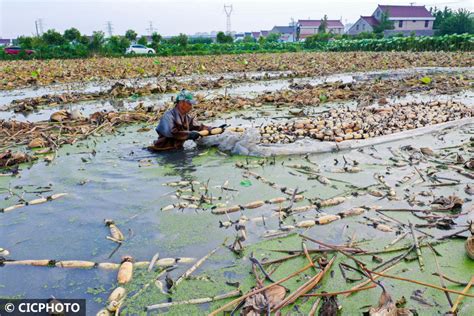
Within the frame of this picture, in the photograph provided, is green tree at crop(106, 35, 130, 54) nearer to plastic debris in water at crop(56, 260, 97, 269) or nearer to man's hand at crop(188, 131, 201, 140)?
man's hand at crop(188, 131, 201, 140)

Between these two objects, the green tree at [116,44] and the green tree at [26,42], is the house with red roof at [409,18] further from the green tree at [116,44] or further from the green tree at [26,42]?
the green tree at [26,42]

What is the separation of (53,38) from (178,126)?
94.7 feet

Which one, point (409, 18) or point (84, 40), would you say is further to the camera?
Result: point (409, 18)

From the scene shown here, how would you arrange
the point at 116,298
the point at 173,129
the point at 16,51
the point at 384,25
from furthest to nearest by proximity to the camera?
the point at 384,25 < the point at 16,51 < the point at 173,129 < the point at 116,298

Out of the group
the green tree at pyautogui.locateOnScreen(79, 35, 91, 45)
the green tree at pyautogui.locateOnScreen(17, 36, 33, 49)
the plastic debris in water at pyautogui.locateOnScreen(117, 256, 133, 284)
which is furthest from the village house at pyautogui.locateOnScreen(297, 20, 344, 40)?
the plastic debris in water at pyautogui.locateOnScreen(117, 256, 133, 284)

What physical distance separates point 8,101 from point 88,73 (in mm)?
6215

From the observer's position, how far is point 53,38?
29.2m

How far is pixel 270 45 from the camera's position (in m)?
38.4

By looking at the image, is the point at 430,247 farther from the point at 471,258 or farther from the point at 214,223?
the point at 214,223

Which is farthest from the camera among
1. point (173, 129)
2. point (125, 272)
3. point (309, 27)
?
point (309, 27)

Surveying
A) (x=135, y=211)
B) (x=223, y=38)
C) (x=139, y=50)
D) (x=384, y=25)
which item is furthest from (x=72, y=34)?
(x=384, y=25)

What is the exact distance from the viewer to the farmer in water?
511 cm

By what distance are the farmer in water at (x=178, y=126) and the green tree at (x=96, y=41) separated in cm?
2531

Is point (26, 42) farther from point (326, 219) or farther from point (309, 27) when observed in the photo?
point (309, 27)
